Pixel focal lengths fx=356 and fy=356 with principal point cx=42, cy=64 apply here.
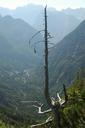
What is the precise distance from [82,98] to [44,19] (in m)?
6.20

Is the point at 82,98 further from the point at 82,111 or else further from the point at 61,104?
the point at 61,104

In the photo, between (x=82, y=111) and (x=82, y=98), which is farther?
(x=82, y=98)

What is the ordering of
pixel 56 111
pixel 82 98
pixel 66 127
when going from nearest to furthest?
1. pixel 56 111
2. pixel 66 127
3. pixel 82 98

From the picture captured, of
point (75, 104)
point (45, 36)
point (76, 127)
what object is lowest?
point (76, 127)

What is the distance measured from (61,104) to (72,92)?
16.4 ft

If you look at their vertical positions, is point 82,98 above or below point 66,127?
above

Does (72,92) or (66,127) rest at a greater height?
(72,92)

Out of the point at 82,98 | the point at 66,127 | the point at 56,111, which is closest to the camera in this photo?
the point at 56,111

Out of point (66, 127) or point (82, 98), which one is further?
point (82, 98)

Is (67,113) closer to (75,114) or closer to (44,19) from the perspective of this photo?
(75,114)

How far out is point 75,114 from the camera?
773 inches

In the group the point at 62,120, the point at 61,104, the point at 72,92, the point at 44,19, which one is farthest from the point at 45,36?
the point at 72,92

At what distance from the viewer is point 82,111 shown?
2016 centimetres

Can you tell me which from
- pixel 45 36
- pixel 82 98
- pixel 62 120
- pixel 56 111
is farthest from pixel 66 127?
pixel 45 36
